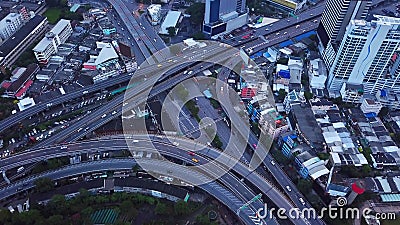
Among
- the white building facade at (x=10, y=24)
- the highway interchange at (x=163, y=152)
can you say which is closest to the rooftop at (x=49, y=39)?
the white building facade at (x=10, y=24)

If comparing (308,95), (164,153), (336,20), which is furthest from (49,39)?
(336,20)

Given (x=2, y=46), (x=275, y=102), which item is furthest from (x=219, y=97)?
(x=2, y=46)

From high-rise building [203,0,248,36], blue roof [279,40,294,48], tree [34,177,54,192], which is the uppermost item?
high-rise building [203,0,248,36]

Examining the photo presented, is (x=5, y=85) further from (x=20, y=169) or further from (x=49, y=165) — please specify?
(x=49, y=165)

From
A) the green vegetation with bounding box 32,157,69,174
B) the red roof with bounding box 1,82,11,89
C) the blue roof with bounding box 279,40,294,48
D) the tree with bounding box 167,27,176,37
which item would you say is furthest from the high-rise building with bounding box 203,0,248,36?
the green vegetation with bounding box 32,157,69,174

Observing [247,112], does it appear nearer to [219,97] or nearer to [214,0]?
[219,97]

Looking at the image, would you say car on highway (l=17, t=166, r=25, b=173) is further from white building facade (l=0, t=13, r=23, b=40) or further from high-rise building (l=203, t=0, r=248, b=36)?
high-rise building (l=203, t=0, r=248, b=36)
